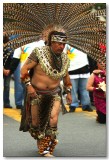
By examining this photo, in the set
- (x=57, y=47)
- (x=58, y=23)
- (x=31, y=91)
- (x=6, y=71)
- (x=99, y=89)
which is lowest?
(x=99, y=89)

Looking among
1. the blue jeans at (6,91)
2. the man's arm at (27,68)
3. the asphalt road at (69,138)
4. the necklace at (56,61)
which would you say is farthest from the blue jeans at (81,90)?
the man's arm at (27,68)

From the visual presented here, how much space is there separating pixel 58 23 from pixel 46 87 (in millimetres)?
679

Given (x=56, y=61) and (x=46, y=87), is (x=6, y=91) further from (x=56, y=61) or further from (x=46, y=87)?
(x=56, y=61)

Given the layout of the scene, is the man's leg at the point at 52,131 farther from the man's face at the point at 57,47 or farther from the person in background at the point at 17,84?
the person in background at the point at 17,84

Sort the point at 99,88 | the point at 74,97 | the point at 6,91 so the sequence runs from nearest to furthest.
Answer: the point at 99,88 < the point at 74,97 < the point at 6,91

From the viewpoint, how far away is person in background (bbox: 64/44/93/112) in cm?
968

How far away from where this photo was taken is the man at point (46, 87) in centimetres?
888

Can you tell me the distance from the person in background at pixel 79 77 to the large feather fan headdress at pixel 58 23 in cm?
51

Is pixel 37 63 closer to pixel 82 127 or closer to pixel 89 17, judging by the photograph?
pixel 89 17

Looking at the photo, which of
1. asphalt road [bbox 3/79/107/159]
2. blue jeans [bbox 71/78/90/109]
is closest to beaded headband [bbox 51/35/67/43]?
asphalt road [bbox 3/79/107/159]

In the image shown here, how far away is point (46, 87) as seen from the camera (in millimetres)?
8977

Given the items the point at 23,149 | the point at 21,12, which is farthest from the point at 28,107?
the point at 21,12

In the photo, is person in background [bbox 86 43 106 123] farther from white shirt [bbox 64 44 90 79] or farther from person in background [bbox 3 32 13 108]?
person in background [bbox 3 32 13 108]

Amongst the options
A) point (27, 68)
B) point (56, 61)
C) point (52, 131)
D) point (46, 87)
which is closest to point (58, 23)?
point (56, 61)
